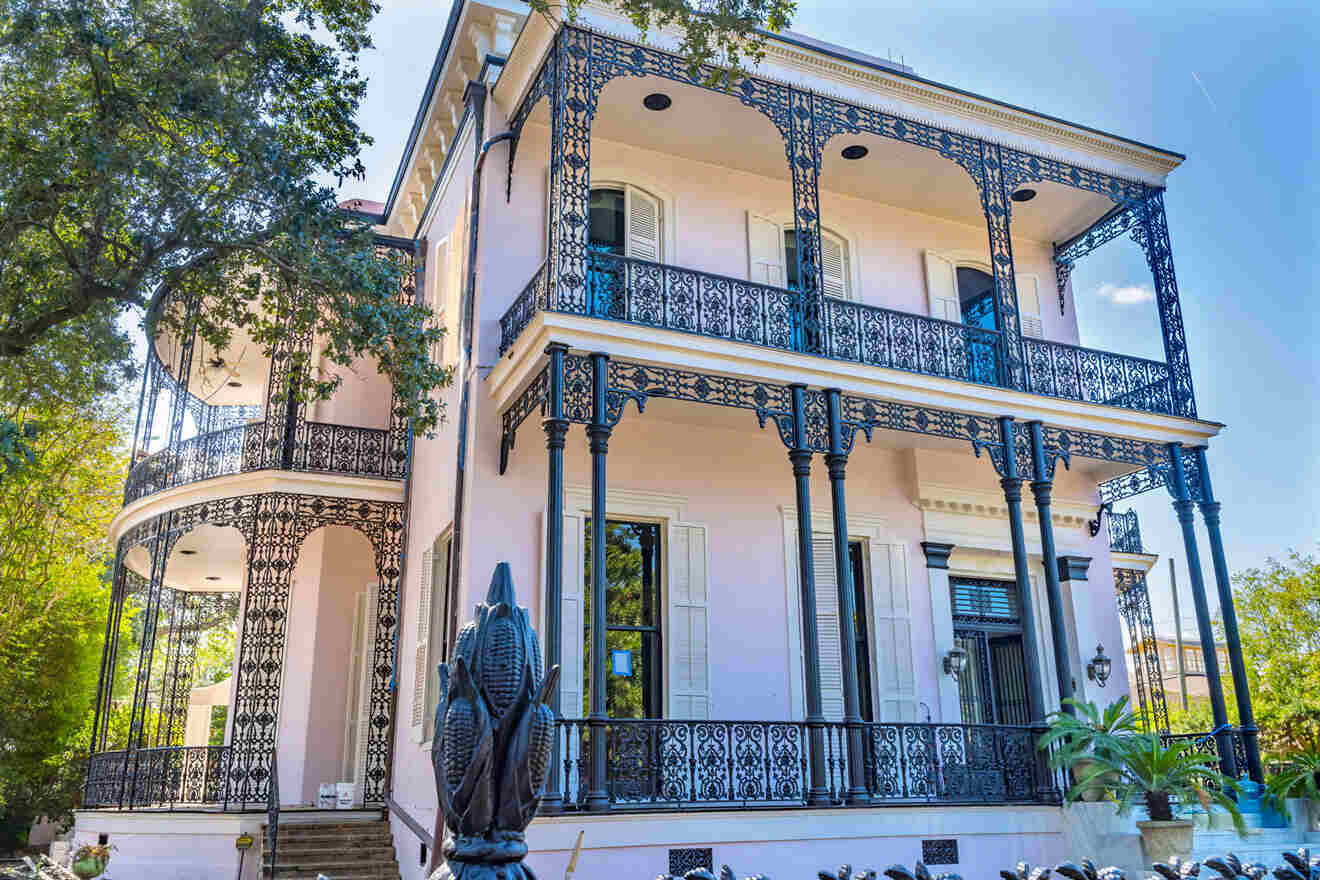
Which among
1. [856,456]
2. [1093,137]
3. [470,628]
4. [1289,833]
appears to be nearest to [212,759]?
[856,456]

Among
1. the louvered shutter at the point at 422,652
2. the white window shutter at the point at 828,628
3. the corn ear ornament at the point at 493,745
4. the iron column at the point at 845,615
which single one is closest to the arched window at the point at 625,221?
the iron column at the point at 845,615

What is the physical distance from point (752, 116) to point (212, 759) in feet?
31.1

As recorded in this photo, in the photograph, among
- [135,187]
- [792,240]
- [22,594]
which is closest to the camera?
[135,187]

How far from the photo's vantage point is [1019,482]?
10.8 meters

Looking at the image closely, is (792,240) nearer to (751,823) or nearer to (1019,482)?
(1019,482)

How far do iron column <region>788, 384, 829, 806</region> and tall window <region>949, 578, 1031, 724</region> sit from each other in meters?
3.61

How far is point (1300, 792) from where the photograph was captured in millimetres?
10266

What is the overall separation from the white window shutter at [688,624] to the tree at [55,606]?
11.1 m

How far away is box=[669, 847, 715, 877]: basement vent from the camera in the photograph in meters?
8.41

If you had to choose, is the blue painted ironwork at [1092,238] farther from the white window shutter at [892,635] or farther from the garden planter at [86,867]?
the garden planter at [86,867]

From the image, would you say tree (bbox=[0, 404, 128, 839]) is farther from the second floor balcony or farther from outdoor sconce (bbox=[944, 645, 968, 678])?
outdoor sconce (bbox=[944, 645, 968, 678])

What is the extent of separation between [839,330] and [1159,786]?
16.7ft

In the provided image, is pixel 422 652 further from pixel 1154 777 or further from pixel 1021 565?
pixel 1154 777

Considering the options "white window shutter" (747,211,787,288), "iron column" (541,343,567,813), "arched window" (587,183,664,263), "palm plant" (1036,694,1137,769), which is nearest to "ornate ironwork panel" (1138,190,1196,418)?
"palm plant" (1036,694,1137,769)
